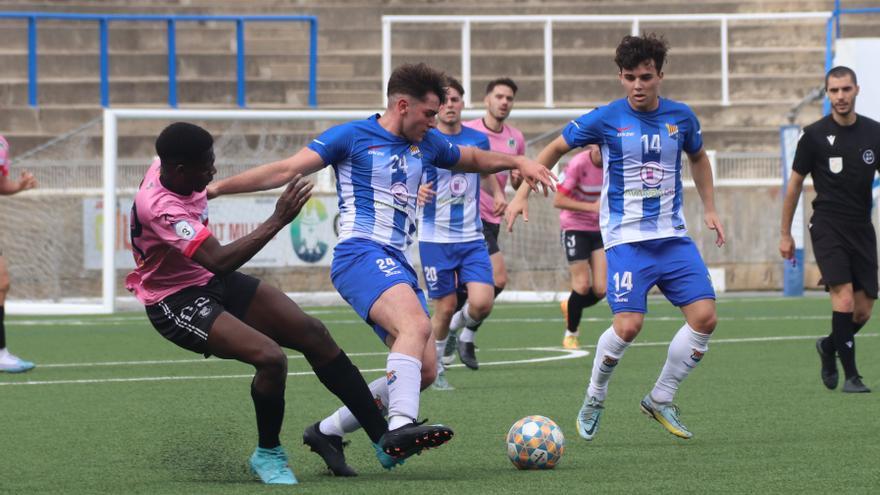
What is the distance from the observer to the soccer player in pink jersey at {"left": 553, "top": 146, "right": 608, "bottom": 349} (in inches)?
557

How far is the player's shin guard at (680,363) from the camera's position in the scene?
8484 mm

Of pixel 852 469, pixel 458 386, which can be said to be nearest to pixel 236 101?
pixel 458 386

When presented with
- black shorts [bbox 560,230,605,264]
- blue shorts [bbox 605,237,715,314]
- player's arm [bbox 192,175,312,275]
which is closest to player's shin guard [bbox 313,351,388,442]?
player's arm [bbox 192,175,312,275]

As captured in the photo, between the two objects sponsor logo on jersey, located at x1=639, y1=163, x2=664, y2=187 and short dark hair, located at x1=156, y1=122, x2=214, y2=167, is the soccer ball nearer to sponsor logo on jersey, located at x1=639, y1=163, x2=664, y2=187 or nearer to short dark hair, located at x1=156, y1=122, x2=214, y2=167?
sponsor logo on jersey, located at x1=639, y1=163, x2=664, y2=187

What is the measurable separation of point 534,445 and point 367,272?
3.76 ft

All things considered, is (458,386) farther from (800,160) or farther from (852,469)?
(852,469)

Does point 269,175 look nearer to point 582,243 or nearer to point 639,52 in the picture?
point 639,52

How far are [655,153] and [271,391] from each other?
273 centimetres

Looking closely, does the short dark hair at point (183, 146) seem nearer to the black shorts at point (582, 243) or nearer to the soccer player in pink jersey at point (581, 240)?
the soccer player in pink jersey at point (581, 240)

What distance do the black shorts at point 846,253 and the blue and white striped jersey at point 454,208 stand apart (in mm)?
2616

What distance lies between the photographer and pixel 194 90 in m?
25.9

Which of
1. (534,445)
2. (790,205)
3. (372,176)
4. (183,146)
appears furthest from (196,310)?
(790,205)

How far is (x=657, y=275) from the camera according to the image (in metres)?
8.51

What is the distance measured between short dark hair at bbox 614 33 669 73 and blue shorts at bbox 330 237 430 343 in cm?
180
